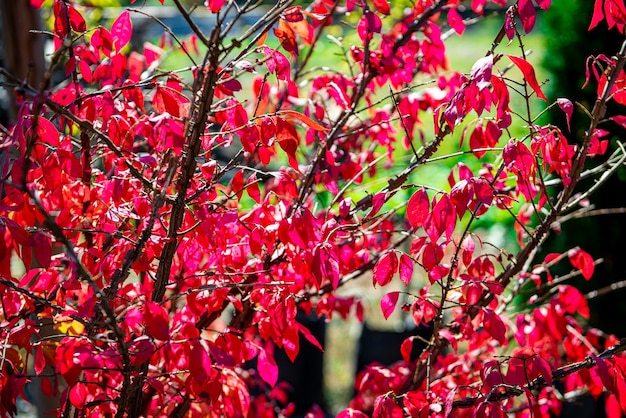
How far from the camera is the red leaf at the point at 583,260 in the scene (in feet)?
7.71

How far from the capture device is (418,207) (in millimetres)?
1676

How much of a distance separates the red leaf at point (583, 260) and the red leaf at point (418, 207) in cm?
90

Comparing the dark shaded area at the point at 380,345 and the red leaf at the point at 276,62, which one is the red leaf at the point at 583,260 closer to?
the red leaf at the point at 276,62

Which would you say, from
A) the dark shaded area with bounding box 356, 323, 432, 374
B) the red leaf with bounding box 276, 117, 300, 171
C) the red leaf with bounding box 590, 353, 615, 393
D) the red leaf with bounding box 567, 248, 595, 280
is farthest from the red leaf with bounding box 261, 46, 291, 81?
the dark shaded area with bounding box 356, 323, 432, 374

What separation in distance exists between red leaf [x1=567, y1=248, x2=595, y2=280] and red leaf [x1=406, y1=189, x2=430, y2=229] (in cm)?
90

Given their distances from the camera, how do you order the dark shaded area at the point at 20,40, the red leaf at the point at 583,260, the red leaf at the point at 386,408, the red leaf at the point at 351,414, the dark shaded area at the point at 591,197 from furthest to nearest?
the dark shaded area at the point at 591,197
the dark shaded area at the point at 20,40
the red leaf at the point at 583,260
the red leaf at the point at 351,414
the red leaf at the point at 386,408

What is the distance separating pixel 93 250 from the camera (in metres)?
1.86

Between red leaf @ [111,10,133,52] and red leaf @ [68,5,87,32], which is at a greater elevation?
red leaf @ [68,5,87,32]

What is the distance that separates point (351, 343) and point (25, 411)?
2.62m

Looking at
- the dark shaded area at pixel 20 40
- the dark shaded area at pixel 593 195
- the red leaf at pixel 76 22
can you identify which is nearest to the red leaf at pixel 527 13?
the red leaf at pixel 76 22

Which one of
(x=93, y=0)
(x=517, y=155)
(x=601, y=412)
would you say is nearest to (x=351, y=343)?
(x=601, y=412)

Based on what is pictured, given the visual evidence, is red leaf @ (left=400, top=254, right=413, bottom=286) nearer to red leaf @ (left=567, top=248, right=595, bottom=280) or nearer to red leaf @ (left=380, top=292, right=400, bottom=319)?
red leaf @ (left=380, top=292, right=400, bottom=319)

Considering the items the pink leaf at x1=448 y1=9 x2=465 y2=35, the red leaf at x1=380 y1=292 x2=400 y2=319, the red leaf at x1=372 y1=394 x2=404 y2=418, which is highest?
the pink leaf at x1=448 y1=9 x2=465 y2=35

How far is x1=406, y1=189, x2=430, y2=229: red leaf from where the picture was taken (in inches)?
65.7
